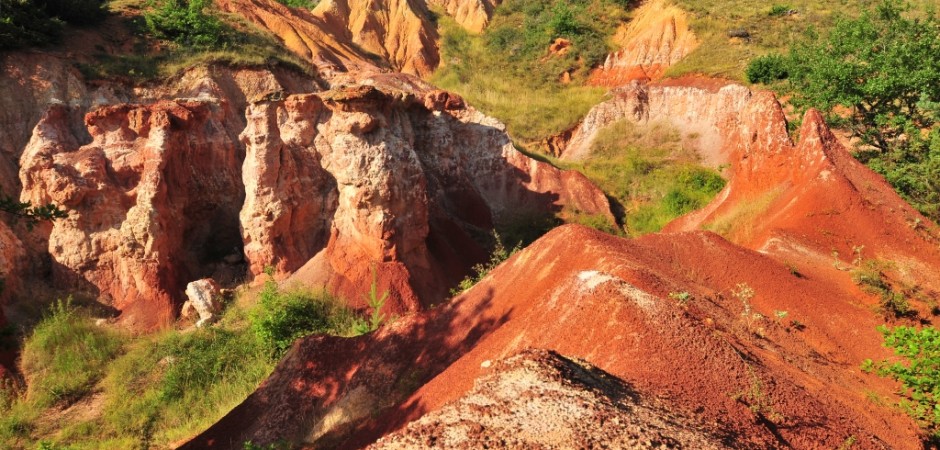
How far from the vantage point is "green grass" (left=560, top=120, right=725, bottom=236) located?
2019 cm

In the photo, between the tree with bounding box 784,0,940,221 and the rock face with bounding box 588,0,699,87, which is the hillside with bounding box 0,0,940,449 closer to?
the tree with bounding box 784,0,940,221

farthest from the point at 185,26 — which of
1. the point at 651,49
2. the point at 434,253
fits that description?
the point at 651,49

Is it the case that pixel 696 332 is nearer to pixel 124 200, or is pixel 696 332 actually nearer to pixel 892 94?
pixel 892 94

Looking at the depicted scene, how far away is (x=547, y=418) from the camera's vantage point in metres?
3.47

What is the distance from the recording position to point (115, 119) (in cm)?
1373

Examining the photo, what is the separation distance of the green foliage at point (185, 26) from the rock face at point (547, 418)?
22.0 metres

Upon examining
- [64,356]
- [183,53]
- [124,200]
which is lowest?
[64,356]

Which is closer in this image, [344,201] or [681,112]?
[344,201]

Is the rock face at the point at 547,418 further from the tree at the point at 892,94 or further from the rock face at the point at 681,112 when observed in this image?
the rock face at the point at 681,112

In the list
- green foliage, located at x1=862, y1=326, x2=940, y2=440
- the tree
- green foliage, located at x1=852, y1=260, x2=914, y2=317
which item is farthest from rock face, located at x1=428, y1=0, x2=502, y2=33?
green foliage, located at x1=862, y1=326, x2=940, y2=440

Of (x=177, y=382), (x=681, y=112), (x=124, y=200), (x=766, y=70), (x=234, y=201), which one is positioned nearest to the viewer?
(x=177, y=382)

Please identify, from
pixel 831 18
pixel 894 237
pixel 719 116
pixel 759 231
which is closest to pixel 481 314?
pixel 759 231

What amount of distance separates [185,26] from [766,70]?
81.0 ft

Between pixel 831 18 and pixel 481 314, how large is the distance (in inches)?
1283
